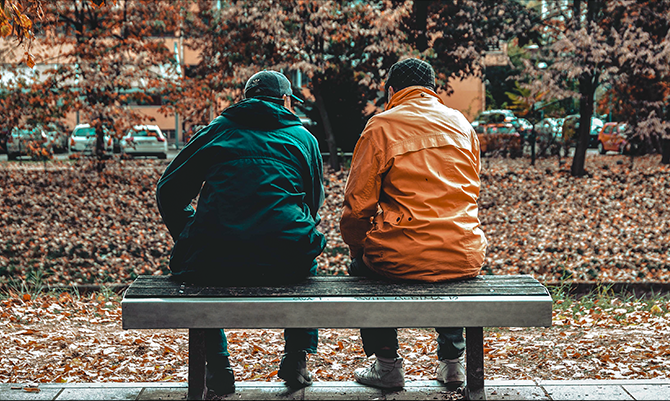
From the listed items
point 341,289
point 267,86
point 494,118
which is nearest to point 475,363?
point 341,289

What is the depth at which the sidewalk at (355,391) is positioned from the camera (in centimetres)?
344

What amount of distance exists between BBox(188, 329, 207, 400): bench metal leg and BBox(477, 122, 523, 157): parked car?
522 inches

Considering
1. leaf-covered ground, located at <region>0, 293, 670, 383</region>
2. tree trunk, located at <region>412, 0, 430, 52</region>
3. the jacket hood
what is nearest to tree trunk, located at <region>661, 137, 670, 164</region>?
tree trunk, located at <region>412, 0, 430, 52</region>

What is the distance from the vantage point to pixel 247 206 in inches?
125

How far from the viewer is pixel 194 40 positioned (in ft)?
50.2

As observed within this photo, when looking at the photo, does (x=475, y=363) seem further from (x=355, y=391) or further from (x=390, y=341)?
(x=355, y=391)

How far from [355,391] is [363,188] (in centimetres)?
112

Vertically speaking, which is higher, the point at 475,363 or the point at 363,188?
the point at 363,188

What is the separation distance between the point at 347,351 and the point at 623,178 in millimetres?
10055

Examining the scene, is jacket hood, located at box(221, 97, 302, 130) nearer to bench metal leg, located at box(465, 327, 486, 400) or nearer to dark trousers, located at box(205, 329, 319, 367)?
dark trousers, located at box(205, 329, 319, 367)

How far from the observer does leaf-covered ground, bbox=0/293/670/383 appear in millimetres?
4326

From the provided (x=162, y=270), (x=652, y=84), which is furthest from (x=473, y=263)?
(x=652, y=84)

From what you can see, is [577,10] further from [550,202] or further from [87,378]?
[87,378]

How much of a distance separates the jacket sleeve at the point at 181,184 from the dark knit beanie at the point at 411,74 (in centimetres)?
113
